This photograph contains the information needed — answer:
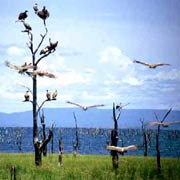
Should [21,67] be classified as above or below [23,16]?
below

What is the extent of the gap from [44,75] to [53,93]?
63.9 inches

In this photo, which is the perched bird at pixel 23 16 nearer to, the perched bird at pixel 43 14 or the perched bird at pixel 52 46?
the perched bird at pixel 43 14

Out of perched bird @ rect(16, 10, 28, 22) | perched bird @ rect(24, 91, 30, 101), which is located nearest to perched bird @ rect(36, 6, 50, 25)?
perched bird @ rect(16, 10, 28, 22)

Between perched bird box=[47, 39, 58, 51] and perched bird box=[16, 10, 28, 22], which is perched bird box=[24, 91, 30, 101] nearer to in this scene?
perched bird box=[47, 39, 58, 51]

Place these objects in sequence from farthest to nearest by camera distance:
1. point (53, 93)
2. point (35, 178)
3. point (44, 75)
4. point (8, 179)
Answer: point (53, 93) < point (44, 75) < point (35, 178) < point (8, 179)

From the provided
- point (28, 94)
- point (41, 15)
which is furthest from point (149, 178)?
point (41, 15)

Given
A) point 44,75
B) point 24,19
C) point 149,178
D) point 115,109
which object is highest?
point 24,19

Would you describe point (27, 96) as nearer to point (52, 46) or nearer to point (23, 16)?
point (52, 46)

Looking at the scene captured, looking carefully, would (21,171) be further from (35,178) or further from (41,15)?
(41,15)

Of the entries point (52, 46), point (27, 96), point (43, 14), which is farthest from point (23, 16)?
point (27, 96)

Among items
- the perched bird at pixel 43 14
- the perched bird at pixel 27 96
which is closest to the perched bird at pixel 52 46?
the perched bird at pixel 43 14

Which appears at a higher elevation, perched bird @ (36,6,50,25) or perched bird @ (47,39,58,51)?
perched bird @ (36,6,50,25)

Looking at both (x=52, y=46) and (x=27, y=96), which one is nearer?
(x=52, y=46)

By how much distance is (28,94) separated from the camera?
70.8ft
